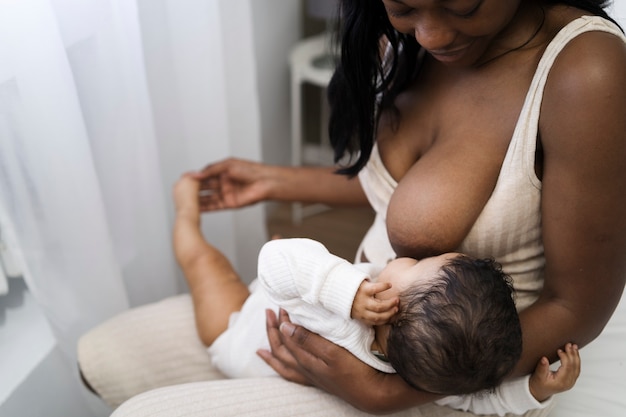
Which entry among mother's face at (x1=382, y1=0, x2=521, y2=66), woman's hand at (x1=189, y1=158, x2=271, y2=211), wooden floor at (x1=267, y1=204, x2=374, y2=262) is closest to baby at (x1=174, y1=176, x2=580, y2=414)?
mother's face at (x1=382, y1=0, x2=521, y2=66)

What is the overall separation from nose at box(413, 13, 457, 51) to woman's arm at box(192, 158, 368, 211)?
0.48 m

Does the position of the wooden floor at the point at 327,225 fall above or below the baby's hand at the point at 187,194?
below

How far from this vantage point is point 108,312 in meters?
1.30

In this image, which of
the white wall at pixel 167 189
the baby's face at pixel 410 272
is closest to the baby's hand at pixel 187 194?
the white wall at pixel 167 189

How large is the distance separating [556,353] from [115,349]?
70 centimetres

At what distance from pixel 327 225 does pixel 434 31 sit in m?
1.36

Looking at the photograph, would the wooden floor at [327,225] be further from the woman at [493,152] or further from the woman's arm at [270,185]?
the woman at [493,152]

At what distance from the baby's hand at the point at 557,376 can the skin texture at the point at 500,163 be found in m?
0.02

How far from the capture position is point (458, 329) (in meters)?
0.85

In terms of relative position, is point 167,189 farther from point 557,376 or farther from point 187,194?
point 557,376

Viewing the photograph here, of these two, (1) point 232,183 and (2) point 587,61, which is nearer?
(2) point 587,61

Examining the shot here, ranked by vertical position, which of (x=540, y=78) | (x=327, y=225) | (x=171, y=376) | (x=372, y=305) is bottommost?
(x=327, y=225)

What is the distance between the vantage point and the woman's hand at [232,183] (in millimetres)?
1368

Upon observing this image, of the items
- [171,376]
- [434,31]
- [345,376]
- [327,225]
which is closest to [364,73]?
[434,31]
